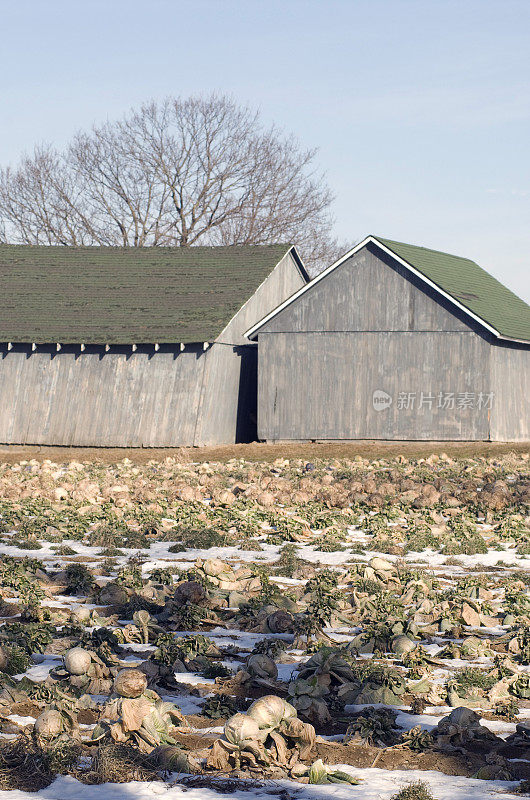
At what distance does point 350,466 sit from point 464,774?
2185cm

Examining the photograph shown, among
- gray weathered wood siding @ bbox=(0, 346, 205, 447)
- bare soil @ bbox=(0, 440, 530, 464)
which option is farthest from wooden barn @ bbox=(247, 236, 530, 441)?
gray weathered wood siding @ bbox=(0, 346, 205, 447)

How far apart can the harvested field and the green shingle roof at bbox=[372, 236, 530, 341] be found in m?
16.4

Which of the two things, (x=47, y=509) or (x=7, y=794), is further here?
(x=47, y=509)

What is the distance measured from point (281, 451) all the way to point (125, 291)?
415 inches

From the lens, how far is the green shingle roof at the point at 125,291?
3653cm

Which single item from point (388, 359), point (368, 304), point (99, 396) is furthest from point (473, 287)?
point (99, 396)

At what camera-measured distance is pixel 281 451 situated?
110 ft

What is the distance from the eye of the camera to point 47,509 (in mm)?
17703

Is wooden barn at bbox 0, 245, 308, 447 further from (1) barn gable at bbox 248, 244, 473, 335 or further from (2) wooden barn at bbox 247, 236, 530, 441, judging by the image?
(1) barn gable at bbox 248, 244, 473, 335

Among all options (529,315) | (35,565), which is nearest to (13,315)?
(529,315)

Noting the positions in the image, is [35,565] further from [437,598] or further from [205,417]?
[205,417]
